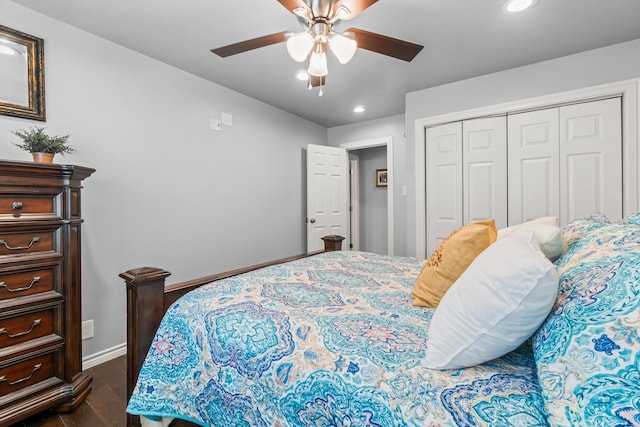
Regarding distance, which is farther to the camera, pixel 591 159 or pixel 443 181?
pixel 443 181

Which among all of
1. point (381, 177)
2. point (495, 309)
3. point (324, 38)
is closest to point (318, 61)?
point (324, 38)

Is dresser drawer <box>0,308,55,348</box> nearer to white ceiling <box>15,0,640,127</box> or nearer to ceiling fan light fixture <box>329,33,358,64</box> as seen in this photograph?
white ceiling <box>15,0,640,127</box>

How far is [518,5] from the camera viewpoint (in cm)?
191

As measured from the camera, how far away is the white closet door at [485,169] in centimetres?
299

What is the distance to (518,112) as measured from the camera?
2877 millimetres

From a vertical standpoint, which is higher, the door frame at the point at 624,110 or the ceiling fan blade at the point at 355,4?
the ceiling fan blade at the point at 355,4

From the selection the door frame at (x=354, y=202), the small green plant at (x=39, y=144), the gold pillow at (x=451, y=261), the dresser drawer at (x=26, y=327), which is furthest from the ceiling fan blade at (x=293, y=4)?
the door frame at (x=354, y=202)

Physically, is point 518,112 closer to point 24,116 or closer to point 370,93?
point 370,93

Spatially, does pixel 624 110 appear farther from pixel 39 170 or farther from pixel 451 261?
pixel 39 170

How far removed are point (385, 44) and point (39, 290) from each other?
2440mm

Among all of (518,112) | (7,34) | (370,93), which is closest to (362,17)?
(370,93)

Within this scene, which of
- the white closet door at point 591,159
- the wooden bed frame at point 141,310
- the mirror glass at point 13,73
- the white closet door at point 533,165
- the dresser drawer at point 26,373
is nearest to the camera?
the wooden bed frame at point 141,310

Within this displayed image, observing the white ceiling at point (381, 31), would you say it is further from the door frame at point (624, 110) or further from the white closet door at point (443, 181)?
the white closet door at point (443, 181)

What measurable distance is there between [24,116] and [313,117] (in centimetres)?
315
